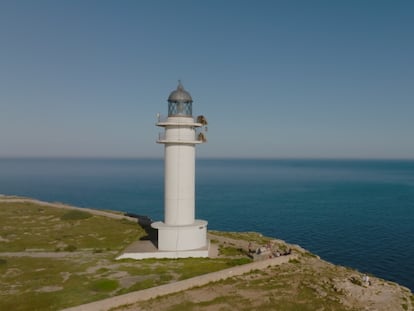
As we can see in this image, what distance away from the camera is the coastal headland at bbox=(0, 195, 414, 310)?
24781mm

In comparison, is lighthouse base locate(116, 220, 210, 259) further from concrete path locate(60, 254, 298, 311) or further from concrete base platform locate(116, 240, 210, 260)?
concrete path locate(60, 254, 298, 311)

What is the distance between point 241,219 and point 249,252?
5629 centimetres

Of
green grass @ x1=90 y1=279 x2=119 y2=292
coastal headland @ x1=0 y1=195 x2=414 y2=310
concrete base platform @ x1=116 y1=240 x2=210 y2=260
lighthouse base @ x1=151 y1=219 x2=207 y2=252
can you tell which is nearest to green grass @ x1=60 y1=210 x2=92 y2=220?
coastal headland @ x1=0 y1=195 x2=414 y2=310

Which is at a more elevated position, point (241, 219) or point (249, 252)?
point (249, 252)

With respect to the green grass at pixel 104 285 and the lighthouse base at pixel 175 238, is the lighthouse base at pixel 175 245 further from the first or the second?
the green grass at pixel 104 285

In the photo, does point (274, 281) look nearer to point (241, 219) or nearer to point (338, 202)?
point (241, 219)

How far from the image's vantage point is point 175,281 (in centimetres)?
2814

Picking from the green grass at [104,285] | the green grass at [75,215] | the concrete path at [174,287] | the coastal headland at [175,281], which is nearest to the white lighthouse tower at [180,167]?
the coastal headland at [175,281]

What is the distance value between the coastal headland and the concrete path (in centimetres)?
6

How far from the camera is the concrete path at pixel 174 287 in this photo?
23.6m

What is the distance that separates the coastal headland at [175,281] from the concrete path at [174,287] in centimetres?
6

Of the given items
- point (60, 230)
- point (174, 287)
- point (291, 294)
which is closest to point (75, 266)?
point (174, 287)

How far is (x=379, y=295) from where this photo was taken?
94.5 ft

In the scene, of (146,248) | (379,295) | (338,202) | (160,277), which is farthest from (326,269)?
(338,202)
